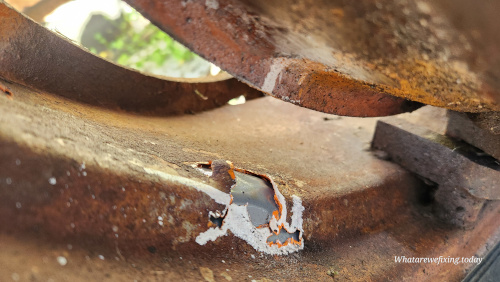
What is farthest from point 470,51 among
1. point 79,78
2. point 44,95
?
point 79,78

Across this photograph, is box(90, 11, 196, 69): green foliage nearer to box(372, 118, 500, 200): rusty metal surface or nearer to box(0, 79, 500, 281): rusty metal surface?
box(0, 79, 500, 281): rusty metal surface

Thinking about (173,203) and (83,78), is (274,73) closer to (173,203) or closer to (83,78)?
(173,203)

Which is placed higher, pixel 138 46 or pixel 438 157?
pixel 438 157

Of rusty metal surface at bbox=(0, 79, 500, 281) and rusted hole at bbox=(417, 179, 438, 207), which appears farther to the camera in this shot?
rusted hole at bbox=(417, 179, 438, 207)

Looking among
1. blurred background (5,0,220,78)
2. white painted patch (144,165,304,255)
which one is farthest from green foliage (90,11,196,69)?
white painted patch (144,165,304,255)

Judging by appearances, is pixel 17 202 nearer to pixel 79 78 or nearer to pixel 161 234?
pixel 161 234

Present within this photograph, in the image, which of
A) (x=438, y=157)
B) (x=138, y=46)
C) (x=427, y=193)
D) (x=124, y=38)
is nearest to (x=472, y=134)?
(x=438, y=157)
